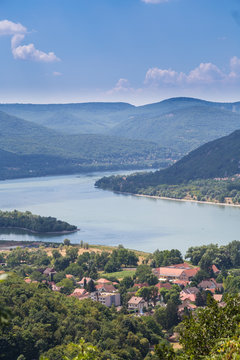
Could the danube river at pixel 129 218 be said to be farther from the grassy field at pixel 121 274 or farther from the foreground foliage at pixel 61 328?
the foreground foliage at pixel 61 328

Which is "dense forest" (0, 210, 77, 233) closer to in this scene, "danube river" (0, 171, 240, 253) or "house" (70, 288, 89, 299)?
"danube river" (0, 171, 240, 253)

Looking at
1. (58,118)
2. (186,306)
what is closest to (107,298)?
(186,306)

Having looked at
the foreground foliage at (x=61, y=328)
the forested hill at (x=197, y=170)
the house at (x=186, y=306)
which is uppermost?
the forested hill at (x=197, y=170)

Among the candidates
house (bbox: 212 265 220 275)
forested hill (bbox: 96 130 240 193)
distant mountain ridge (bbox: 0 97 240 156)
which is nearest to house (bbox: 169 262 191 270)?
house (bbox: 212 265 220 275)

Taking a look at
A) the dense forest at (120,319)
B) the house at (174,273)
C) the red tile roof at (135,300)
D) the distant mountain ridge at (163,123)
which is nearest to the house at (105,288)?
the dense forest at (120,319)

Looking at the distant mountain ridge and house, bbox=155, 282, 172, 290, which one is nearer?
house, bbox=155, 282, 172, 290

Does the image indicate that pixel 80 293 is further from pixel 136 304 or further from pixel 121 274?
pixel 121 274

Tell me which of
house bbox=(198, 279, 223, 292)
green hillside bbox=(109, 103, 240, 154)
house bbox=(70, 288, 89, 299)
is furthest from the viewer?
green hillside bbox=(109, 103, 240, 154)
